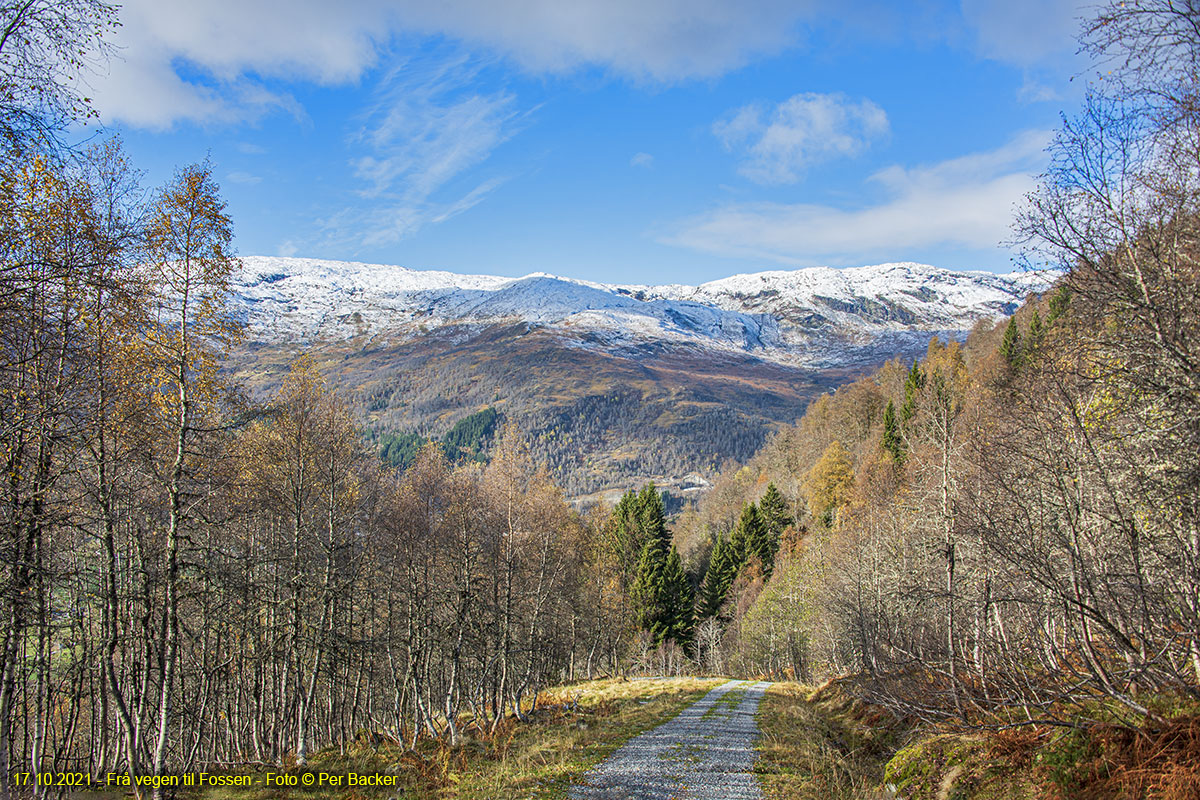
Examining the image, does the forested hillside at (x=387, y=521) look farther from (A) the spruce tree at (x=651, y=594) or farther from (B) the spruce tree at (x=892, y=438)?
(A) the spruce tree at (x=651, y=594)

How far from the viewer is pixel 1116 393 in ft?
27.5

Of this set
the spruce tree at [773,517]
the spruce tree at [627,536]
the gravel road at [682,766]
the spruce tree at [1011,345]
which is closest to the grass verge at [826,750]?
the gravel road at [682,766]

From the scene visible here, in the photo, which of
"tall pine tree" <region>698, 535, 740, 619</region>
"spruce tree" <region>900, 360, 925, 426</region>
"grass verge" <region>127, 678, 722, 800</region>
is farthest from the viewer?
"tall pine tree" <region>698, 535, 740, 619</region>

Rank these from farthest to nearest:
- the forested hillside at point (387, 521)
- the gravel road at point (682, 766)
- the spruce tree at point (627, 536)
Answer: the spruce tree at point (627, 536) < the gravel road at point (682, 766) < the forested hillside at point (387, 521)

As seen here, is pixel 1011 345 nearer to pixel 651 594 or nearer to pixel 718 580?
pixel 718 580

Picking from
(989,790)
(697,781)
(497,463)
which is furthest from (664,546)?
(989,790)

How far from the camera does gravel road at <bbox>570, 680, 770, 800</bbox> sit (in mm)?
10710

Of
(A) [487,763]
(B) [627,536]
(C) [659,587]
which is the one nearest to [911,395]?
(C) [659,587]

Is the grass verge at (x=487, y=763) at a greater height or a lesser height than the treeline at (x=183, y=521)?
→ lesser

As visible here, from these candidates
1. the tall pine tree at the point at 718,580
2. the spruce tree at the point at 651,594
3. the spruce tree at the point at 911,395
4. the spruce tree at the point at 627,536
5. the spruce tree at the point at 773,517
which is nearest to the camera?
the spruce tree at the point at 911,395

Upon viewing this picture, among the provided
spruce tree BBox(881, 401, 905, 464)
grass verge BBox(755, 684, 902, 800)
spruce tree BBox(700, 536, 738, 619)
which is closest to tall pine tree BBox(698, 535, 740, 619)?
spruce tree BBox(700, 536, 738, 619)

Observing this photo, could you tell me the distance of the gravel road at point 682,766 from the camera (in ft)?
35.1

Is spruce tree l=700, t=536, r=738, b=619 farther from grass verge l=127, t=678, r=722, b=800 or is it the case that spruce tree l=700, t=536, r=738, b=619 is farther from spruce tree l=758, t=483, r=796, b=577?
grass verge l=127, t=678, r=722, b=800

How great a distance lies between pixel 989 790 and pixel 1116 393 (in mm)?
5656
